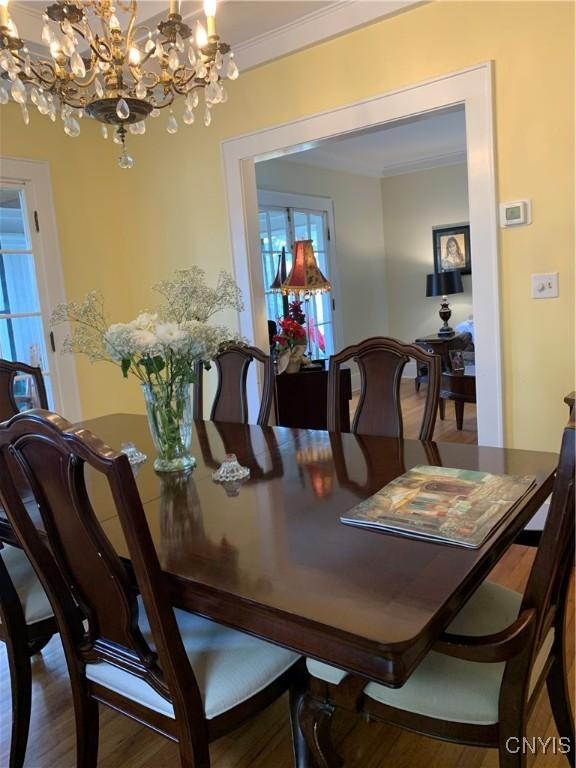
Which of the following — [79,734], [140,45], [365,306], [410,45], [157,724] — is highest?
[140,45]

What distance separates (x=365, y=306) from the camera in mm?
7102

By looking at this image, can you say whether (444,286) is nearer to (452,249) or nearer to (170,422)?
(452,249)

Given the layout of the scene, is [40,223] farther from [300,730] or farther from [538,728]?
[538,728]

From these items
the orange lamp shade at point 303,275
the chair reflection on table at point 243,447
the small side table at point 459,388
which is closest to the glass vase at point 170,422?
the chair reflection on table at point 243,447

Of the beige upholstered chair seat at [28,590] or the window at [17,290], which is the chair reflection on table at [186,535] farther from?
the window at [17,290]

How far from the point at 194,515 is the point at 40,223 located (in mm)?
3014

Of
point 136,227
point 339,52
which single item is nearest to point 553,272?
point 339,52

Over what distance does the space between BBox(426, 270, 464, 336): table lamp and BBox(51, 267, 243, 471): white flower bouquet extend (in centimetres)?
518

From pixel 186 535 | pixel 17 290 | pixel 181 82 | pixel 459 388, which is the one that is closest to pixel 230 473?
pixel 186 535

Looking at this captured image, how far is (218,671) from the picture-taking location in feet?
4.17

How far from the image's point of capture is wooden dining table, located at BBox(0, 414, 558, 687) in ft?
3.09

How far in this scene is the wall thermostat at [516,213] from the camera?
2.55 metres

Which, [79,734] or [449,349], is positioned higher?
[449,349]

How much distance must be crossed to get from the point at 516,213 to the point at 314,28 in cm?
147
